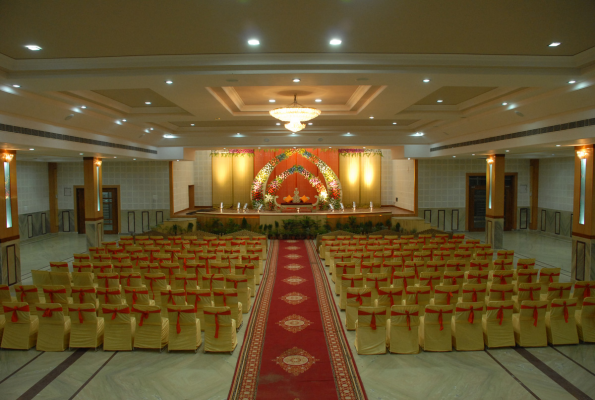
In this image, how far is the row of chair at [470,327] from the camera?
6.52 m

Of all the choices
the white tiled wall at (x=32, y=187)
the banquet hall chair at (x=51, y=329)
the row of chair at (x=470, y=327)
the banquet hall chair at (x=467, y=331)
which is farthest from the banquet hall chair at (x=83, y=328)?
the white tiled wall at (x=32, y=187)

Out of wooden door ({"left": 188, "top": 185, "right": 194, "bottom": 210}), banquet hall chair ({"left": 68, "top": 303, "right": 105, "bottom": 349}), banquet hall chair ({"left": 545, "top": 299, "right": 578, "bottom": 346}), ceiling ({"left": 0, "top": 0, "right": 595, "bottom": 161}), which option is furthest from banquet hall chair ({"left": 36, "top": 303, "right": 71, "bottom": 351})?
wooden door ({"left": 188, "top": 185, "right": 194, "bottom": 210})

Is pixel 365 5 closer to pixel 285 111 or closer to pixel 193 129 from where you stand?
pixel 285 111

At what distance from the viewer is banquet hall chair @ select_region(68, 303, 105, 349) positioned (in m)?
6.64

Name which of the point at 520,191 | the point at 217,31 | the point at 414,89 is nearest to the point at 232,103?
the point at 414,89

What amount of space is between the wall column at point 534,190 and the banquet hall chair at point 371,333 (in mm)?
18232

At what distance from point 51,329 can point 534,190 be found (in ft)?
71.9

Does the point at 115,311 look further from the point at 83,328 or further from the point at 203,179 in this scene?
the point at 203,179

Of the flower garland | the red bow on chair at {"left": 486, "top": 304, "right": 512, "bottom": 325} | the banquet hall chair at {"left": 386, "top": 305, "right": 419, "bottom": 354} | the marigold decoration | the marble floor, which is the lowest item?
the marble floor

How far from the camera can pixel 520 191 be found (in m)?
21.3

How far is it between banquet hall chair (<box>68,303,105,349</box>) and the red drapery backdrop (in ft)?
58.3

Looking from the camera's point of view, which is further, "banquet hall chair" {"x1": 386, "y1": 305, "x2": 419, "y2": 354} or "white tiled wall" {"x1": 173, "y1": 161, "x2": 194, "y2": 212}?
"white tiled wall" {"x1": 173, "y1": 161, "x2": 194, "y2": 212}

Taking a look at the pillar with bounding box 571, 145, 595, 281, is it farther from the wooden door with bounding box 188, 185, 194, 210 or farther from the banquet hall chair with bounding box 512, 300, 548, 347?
the wooden door with bounding box 188, 185, 194, 210

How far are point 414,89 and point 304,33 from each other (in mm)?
3671
